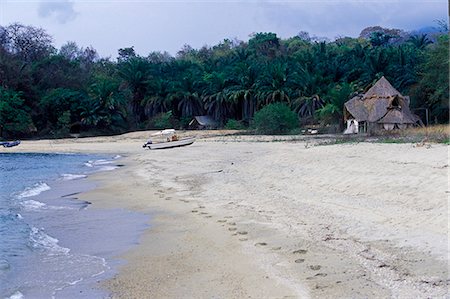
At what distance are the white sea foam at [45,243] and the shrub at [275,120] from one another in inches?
1363

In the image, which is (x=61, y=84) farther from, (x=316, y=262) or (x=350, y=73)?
(x=316, y=262)

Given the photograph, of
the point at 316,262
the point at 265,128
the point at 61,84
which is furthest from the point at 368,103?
the point at 61,84

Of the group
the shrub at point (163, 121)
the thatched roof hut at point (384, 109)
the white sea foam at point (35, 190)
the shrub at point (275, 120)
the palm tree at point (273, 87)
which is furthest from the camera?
the shrub at point (163, 121)

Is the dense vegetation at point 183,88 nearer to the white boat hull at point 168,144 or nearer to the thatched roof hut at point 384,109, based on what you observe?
the thatched roof hut at point 384,109

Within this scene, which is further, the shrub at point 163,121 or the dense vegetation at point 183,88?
the shrub at point 163,121

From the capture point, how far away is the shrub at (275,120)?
153 ft

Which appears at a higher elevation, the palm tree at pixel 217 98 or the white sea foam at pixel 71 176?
the palm tree at pixel 217 98

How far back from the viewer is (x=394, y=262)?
7785 millimetres

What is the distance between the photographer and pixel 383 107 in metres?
40.2

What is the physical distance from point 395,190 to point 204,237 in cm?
453

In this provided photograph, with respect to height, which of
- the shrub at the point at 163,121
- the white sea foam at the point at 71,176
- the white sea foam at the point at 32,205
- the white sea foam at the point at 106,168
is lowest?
the white sea foam at the point at 32,205

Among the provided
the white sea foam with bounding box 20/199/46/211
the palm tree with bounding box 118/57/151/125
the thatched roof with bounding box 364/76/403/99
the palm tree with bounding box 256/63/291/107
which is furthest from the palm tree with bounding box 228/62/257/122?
the white sea foam with bounding box 20/199/46/211

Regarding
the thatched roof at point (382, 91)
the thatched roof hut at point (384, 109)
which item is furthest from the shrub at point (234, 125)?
the thatched roof at point (382, 91)

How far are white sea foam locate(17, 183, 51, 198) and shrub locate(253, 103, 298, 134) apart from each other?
25992 millimetres
